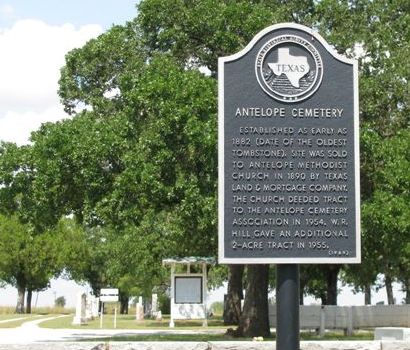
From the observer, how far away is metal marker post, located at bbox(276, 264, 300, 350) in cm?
965

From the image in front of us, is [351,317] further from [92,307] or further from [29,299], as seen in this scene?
[29,299]

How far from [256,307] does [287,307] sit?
15.8 meters

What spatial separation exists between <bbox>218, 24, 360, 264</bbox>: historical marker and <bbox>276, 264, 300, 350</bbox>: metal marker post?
1.04 ft

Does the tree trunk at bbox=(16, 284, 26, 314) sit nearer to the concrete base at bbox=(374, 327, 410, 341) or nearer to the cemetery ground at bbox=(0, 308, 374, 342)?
the cemetery ground at bbox=(0, 308, 374, 342)

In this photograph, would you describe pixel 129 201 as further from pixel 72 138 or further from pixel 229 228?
pixel 229 228

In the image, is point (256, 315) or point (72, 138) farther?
point (256, 315)

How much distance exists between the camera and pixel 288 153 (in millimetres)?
9680

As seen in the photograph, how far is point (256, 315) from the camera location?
25.2 m

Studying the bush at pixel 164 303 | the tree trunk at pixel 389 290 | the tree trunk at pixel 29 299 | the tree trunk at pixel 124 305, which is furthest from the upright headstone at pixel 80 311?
the tree trunk at pixel 124 305

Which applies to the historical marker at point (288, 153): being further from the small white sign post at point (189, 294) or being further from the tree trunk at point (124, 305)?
the tree trunk at point (124, 305)

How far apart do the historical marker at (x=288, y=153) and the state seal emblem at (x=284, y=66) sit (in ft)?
0.04

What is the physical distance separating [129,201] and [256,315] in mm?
6307

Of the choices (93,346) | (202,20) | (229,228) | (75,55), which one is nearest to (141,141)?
(202,20)

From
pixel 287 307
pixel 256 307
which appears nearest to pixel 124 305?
pixel 256 307
